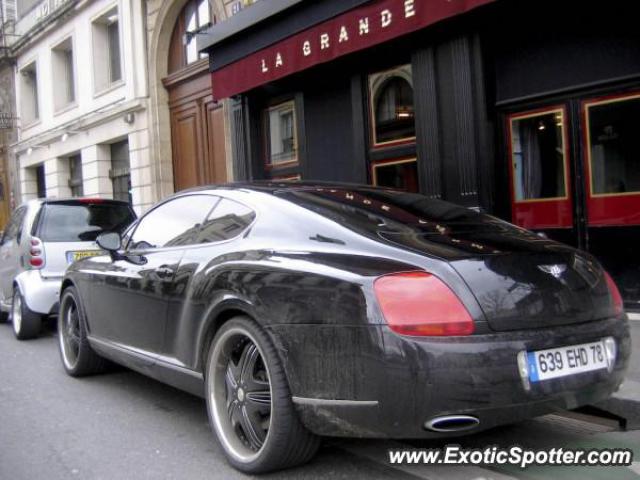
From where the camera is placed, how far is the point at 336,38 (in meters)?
9.24

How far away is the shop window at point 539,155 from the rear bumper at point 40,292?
17.9ft

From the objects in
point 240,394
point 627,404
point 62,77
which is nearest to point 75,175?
point 62,77

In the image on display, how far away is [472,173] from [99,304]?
184 inches

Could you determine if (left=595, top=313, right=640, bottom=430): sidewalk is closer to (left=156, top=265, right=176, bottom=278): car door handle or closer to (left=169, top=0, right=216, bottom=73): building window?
(left=156, top=265, right=176, bottom=278): car door handle

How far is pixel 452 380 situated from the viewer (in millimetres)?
2699

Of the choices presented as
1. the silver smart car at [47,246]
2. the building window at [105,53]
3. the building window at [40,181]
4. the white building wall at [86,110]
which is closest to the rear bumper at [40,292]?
the silver smart car at [47,246]

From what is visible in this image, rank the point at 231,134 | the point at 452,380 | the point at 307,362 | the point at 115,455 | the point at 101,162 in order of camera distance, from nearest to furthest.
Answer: the point at 452,380
the point at 307,362
the point at 115,455
the point at 231,134
the point at 101,162

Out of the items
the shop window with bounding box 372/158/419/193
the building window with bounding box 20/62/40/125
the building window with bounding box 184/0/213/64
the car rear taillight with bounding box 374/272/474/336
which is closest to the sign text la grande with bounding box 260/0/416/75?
the shop window with bounding box 372/158/419/193

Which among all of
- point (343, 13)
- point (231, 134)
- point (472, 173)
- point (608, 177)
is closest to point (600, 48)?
point (608, 177)

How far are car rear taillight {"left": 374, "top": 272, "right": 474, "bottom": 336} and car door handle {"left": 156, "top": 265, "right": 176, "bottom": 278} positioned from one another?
1.66 m

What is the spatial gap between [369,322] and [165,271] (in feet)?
5.80

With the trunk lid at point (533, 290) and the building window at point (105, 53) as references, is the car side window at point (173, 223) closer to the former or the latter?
the trunk lid at point (533, 290)

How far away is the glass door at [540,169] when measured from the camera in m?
7.32

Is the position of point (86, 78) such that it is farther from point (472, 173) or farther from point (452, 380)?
point (452, 380)
